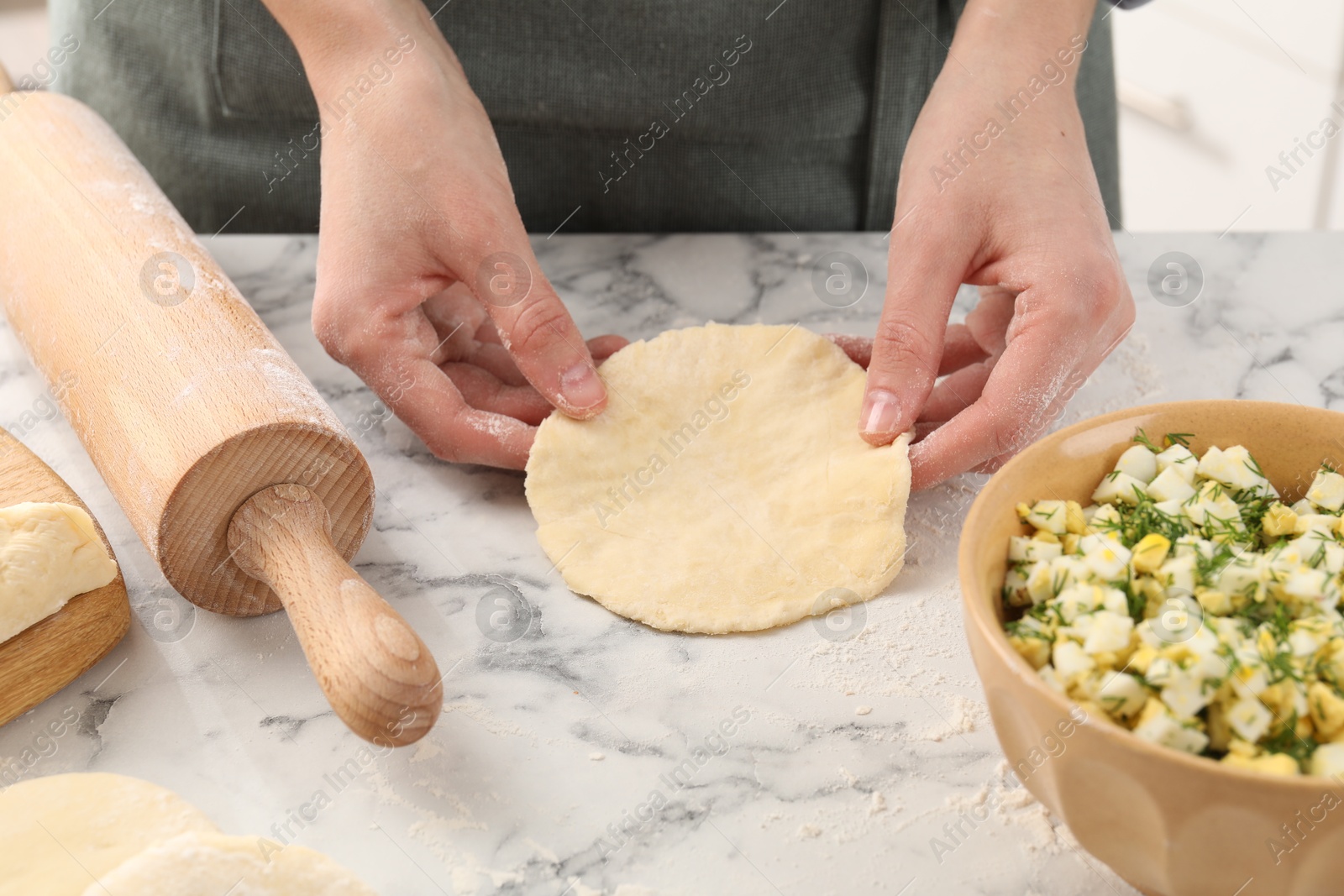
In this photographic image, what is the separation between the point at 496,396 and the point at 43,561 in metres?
0.60

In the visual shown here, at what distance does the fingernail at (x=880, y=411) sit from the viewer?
1.33 metres

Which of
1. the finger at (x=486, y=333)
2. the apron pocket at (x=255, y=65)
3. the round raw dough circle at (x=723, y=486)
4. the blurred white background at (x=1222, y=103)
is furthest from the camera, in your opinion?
the blurred white background at (x=1222, y=103)

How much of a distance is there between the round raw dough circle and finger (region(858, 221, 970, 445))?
0.13 ft

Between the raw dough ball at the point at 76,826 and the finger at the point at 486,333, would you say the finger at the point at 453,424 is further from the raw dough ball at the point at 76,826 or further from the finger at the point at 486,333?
the raw dough ball at the point at 76,826

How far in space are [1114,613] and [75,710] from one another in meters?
1.04

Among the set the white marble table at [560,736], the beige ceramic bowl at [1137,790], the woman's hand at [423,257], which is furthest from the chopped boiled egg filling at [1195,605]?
the woman's hand at [423,257]

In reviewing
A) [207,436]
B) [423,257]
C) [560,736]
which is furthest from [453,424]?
[560,736]

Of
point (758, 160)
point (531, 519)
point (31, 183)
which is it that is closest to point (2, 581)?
point (531, 519)

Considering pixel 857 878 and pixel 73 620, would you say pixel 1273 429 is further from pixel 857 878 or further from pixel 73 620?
pixel 73 620

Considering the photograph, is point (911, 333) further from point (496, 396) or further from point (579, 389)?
point (496, 396)

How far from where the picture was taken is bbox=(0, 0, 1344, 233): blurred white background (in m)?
3.68

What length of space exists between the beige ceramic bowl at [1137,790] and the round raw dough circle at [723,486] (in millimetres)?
301

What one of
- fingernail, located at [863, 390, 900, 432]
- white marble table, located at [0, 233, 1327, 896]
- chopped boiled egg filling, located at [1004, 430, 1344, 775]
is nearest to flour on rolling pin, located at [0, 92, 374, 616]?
white marble table, located at [0, 233, 1327, 896]

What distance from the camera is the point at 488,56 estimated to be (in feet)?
5.73
